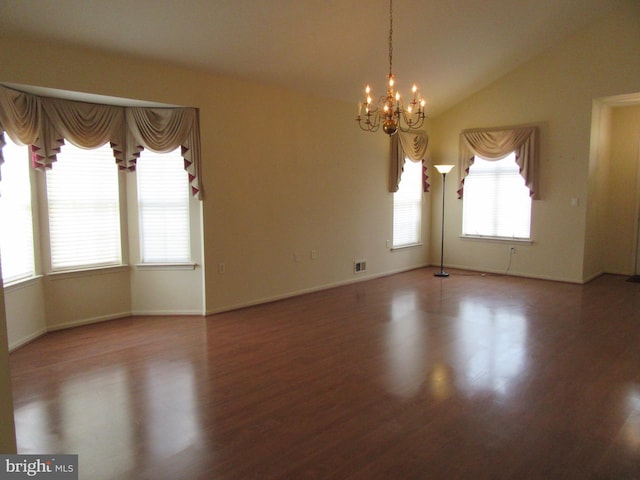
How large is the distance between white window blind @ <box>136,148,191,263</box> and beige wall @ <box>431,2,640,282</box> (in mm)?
5050

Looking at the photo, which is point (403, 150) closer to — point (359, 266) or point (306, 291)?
point (359, 266)

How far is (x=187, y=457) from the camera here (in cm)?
247

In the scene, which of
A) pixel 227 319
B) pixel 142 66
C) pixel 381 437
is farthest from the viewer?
pixel 227 319

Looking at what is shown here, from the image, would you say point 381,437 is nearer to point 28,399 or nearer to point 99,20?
point 28,399

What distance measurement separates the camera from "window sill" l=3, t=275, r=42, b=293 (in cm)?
416

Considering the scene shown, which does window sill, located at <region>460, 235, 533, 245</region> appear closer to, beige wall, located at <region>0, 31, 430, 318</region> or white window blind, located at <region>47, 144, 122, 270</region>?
beige wall, located at <region>0, 31, 430, 318</region>

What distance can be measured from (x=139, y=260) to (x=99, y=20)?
2608 millimetres

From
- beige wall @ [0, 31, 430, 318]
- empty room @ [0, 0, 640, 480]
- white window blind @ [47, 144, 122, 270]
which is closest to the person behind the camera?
empty room @ [0, 0, 640, 480]

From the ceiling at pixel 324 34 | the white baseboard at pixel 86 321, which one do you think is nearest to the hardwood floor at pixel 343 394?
the white baseboard at pixel 86 321

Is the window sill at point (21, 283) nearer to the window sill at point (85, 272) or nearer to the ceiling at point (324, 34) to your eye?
the window sill at point (85, 272)

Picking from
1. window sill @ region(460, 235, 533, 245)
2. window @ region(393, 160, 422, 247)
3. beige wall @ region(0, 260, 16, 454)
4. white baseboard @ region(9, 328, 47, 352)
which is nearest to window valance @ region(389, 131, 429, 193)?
window @ region(393, 160, 422, 247)

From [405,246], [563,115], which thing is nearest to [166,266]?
[405,246]

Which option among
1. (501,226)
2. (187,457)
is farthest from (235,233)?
(501,226)

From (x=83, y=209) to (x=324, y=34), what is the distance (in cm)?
325
